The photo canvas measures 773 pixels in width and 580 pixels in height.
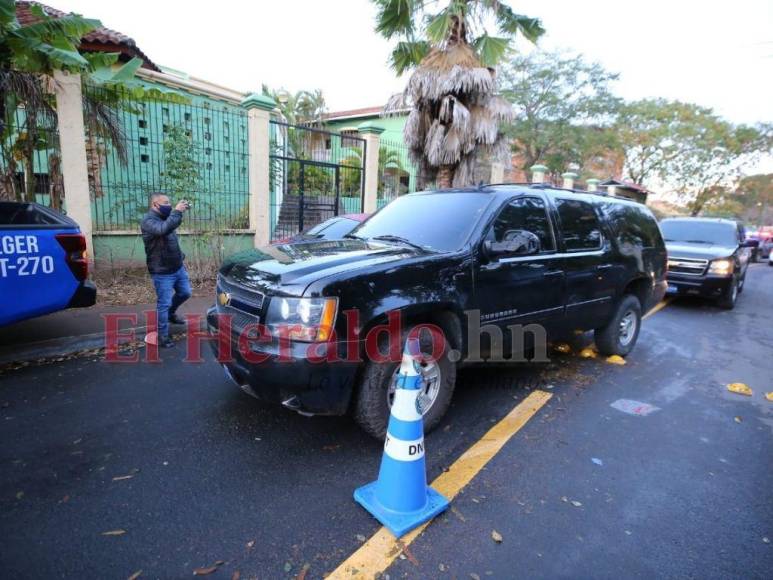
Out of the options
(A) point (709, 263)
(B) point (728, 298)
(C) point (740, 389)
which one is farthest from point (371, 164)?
(C) point (740, 389)

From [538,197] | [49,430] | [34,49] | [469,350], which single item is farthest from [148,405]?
[34,49]

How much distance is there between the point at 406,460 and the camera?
2357 millimetres

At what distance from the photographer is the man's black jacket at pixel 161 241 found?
4.60m

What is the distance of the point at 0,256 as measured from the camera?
352 centimetres

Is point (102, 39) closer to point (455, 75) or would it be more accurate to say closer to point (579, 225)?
point (455, 75)

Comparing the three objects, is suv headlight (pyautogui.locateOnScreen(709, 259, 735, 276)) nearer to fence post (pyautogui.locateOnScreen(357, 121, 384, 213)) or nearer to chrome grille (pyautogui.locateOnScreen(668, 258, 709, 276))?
chrome grille (pyautogui.locateOnScreen(668, 258, 709, 276))

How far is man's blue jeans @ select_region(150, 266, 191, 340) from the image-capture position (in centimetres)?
487

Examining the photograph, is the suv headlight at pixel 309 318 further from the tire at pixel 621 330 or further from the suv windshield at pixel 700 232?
the suv windshield at pixel 700 232

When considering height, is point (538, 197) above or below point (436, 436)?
above

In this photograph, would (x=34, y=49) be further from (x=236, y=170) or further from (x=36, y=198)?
(x=236, y=170)

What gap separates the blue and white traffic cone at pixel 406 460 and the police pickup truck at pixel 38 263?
3.39 metres

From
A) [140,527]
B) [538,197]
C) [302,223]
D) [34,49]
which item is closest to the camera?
[140,527]

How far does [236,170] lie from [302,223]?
2.04m

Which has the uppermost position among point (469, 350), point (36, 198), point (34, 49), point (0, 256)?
point (34, 49)
